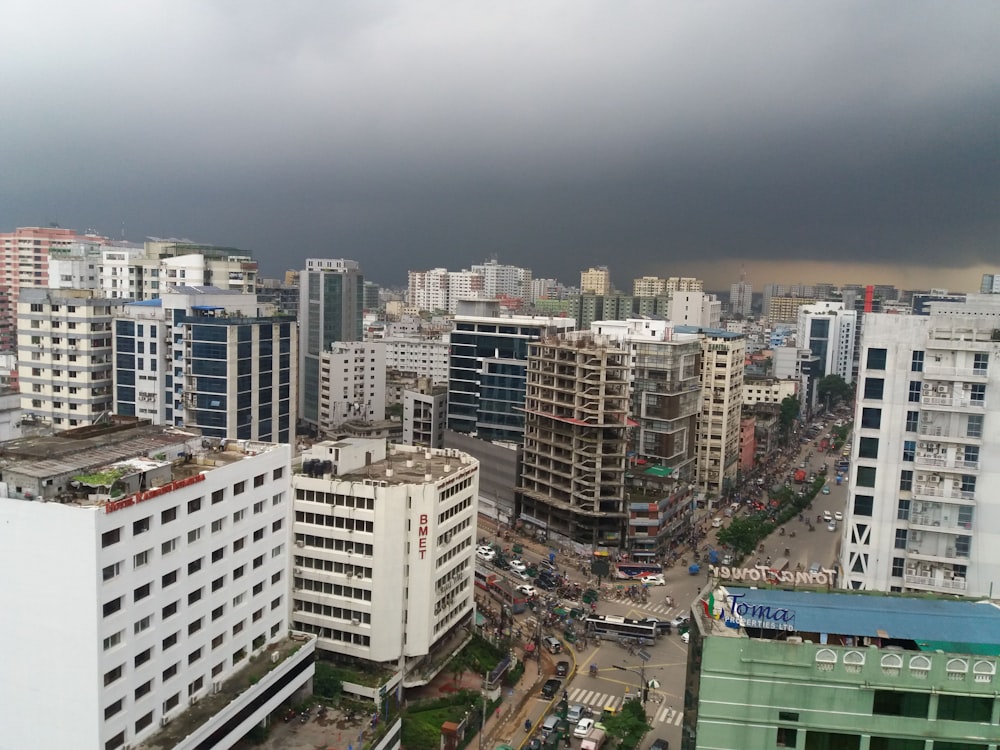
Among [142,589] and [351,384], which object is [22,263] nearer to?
[351,384]

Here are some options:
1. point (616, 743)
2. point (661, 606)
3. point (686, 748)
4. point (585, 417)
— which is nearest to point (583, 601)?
point (661, 606)

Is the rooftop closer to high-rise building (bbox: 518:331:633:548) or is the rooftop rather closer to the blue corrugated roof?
the blue corrugated roof

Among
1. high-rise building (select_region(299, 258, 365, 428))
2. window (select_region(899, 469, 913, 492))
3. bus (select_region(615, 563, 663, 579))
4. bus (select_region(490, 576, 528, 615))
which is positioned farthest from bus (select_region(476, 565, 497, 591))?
high-rise building (select_region(299, 258, 365, 428))

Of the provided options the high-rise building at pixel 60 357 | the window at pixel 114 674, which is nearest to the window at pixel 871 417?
the window at pixel 114 674

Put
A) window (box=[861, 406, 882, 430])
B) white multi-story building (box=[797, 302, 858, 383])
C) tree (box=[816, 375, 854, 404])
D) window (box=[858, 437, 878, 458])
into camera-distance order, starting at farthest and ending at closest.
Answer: white multi-story building (box=[797, 302, 858, 383]), tree (box=[816, 375, 854, 404]), window (box=[858, 437, 878, 458]), window (box=[861, 406, 882, 430])

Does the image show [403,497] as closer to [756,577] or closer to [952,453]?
[756,577]

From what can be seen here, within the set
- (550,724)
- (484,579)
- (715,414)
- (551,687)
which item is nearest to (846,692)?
(550,724)

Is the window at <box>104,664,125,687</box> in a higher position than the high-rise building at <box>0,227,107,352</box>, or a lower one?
lower
